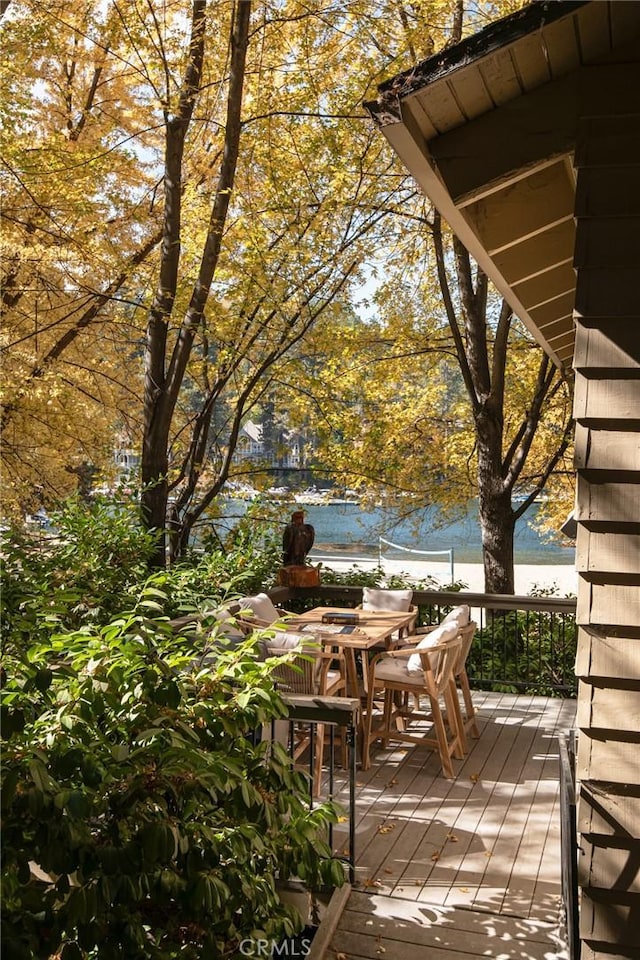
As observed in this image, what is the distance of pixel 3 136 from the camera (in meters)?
7.40

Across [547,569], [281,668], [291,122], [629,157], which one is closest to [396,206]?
[291,122]

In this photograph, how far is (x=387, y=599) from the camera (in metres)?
7.49

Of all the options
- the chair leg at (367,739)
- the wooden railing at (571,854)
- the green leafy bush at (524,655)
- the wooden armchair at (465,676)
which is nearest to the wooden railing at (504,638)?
the green leafy bush at (524,655)

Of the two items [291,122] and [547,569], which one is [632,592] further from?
[547,569]

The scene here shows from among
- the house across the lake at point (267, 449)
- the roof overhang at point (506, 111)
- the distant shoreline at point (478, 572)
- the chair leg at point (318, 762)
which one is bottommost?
the distant shoreline at point (478, 572)

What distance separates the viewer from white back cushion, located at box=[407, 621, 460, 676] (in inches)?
231

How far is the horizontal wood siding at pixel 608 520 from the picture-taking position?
9.23ft

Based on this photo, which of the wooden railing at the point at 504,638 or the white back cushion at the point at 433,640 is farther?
the wooden railing at the point at 504,638

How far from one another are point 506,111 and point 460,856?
3.58m

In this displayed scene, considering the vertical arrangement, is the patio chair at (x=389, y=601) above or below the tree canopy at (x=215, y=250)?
below

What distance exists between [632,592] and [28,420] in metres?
8.32

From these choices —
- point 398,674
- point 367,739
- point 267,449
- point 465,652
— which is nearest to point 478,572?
point 267,449

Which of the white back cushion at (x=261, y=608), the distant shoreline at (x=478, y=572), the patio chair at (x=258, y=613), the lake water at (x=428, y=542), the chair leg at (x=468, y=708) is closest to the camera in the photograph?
the patio chair at (x=258, y=613)

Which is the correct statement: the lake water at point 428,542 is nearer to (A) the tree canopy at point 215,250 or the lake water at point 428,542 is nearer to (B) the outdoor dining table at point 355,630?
(A) the tree canopy at point 215,250
